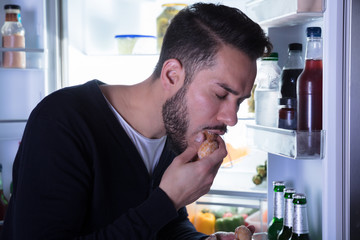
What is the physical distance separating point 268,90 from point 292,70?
0.32ft

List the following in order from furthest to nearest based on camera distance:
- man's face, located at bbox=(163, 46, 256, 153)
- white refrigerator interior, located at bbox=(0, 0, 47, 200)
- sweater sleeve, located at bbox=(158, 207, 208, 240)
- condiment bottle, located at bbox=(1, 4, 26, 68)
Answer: white refrigerator interior, located at bbox=(0, 0, 47, 200), condiment bottle, located at bbox=(1, 4, 26, 68), sweater sleeve, located at bbox=(158, 207, 208, 240), man's face, located at bbox=(163, 46, 256, 153)

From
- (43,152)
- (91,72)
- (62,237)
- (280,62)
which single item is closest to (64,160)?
(43,152)

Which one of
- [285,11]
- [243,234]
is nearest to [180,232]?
[243,234]

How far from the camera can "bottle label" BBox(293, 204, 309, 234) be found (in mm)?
1042

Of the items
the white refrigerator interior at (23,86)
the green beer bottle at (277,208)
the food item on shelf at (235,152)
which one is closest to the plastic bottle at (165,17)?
the white refrigerator interior at (23,86)

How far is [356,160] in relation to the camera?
36.9 inches

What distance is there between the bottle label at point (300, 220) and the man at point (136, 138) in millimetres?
178

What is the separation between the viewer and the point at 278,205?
1.18m

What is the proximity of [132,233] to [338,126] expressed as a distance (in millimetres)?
508

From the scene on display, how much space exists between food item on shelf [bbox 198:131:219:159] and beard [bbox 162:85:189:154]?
0.22ft

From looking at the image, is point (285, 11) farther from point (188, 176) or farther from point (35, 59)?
point (35, 59)

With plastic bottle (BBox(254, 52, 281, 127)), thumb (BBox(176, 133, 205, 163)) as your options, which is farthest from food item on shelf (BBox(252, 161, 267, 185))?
thumb (BBox(176, 133, 205, 163))

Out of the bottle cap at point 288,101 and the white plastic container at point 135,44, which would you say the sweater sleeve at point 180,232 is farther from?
the white plastic container at point 135,44

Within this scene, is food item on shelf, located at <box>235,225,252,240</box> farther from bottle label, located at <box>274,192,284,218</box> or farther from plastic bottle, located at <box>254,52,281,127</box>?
plastic bottle, located at <box>254,52,281,127</box>
